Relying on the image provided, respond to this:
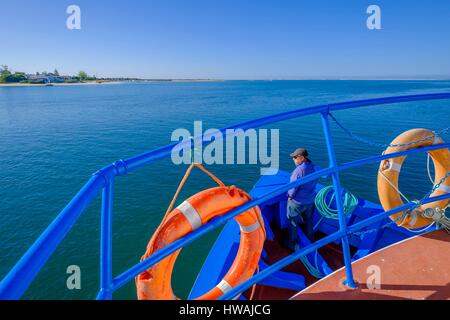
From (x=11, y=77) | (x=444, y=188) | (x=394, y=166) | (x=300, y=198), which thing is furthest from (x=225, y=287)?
(x=11, y=77)

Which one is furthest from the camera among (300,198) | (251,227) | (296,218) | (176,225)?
(296,218)

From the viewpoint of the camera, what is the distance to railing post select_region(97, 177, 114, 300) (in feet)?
4.42

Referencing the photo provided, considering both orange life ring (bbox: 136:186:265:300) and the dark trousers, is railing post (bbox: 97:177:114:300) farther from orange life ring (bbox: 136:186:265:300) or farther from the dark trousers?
the dark trousers

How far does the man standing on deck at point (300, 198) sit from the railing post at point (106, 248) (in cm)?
277

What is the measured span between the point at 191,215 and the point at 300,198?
2467 mm

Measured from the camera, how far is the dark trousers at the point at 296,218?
409cm

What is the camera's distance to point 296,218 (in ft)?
13.8

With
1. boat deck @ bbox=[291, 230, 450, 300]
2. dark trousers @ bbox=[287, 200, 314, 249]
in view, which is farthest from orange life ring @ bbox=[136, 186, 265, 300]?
dark trousers @ bbox=[287, 200, 314, 249]

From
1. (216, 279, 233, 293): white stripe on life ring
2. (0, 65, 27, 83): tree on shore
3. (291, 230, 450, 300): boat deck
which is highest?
(0, 65, 27, 83): tree on shore

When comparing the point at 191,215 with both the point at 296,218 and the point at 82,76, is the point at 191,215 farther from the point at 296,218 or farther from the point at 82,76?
the point at 82,76

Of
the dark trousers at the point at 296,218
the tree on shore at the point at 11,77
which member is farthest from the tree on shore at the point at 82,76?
the dark trousers at the point at 296,218
